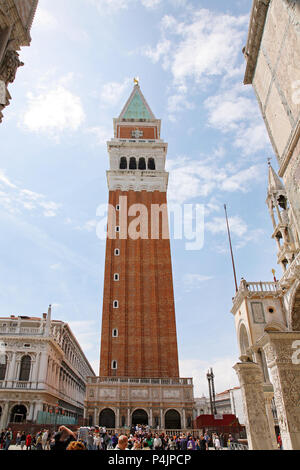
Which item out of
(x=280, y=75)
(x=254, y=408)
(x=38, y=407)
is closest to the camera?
(x=280, y=75)

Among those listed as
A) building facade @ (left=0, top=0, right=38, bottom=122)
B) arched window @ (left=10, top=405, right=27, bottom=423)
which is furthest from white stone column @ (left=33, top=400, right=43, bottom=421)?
building facade @ (left=0, top=0, right=38, bottom=122)

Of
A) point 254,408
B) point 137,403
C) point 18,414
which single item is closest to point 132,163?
point 137,403

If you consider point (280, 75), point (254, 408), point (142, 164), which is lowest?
point (254, 408)

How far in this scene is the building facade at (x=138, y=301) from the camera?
33.0 meters

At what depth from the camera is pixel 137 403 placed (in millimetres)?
33094

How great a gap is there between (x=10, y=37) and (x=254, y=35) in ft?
28.5

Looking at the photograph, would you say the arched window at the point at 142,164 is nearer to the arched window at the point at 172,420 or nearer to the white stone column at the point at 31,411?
the arched window at the point at 172,420

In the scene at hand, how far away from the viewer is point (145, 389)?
111 ft

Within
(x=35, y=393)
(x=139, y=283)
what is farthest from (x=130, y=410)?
(x=139, y=283)

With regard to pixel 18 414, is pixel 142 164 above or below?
above

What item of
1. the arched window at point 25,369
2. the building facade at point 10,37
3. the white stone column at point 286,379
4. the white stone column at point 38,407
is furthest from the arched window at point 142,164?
the white stone column at point 286,379

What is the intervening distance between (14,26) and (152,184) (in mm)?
43251

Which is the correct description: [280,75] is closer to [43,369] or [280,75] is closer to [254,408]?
[254,408]
